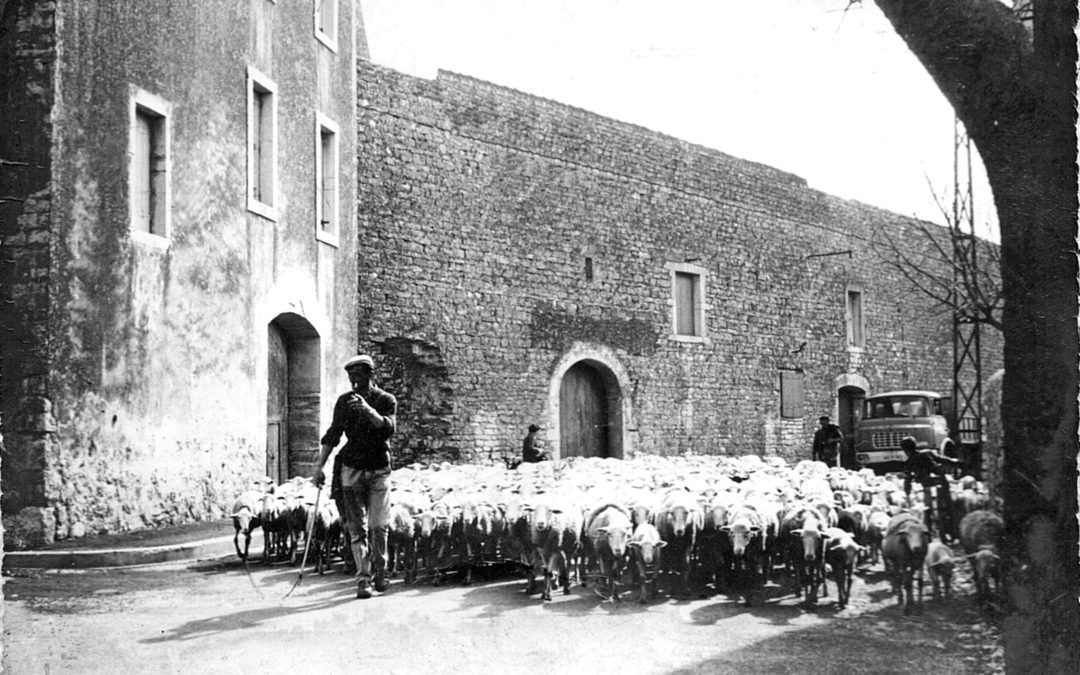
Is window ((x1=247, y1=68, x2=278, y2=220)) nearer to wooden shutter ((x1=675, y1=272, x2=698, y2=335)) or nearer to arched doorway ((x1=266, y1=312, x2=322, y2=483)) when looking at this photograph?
arched doorway ((x1=266, y1=312, x2=322, y2=483))

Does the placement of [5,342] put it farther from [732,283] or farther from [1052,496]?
[732,283]

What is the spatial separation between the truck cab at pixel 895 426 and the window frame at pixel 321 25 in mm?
11118

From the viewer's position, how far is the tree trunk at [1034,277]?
3.87 metres

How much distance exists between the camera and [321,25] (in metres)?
12.0

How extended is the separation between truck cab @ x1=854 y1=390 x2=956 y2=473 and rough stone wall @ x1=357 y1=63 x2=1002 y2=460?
6.00ft

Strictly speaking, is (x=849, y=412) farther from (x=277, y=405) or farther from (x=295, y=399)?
(x=277, y=405)

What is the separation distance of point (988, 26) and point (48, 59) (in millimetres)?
6029

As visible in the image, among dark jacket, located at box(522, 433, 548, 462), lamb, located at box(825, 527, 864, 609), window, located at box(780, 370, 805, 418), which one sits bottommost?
lamb, located at box(825, 527, 864, 609)

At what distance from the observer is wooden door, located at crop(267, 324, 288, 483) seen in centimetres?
1142

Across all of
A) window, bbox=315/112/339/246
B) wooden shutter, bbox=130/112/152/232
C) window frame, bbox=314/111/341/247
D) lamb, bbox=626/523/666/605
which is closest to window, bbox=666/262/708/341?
window frame, bbox=314/111/341/247

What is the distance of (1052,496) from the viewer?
3.87 m

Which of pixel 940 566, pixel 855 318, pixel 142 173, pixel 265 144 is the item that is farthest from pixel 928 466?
pixel 855 318

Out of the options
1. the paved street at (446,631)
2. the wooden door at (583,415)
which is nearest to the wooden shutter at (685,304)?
the wooden door at (583,415)

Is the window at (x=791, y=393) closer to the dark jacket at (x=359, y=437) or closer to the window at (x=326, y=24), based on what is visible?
the window at (x=326, y=24)
